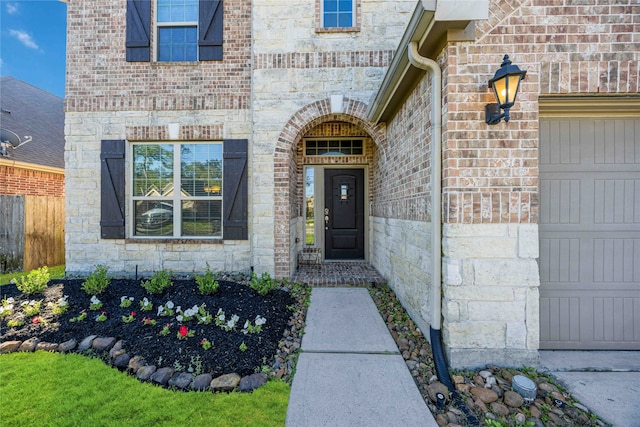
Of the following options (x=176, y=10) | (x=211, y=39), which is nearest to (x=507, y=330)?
(x=211, y=39)

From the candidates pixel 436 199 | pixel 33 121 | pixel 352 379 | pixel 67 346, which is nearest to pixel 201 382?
pixel 352 379

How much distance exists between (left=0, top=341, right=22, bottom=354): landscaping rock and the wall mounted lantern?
15.3 feet

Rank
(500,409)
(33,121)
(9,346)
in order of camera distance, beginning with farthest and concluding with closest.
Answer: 1. (33,121)
2. (9,346)
3. (500,409)

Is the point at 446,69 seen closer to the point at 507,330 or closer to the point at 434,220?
the point at 434,220

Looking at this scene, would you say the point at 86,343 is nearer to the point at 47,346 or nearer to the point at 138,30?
the point at 47,346

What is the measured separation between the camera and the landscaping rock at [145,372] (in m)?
2.14

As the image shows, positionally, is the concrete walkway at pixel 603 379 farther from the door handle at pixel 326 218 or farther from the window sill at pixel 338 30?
the window sill at pixel 338 30

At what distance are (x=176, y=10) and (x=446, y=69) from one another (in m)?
5.09

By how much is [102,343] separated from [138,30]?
5051mm

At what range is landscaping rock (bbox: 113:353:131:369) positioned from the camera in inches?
90.7

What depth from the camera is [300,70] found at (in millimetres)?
4391

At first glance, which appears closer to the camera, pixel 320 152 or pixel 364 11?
pixel 364 11

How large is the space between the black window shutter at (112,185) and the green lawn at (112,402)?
297 centimetres

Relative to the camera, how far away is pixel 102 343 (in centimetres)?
253
